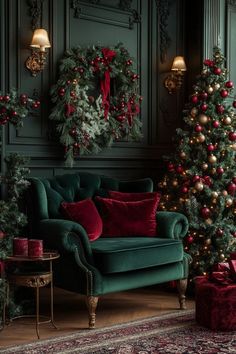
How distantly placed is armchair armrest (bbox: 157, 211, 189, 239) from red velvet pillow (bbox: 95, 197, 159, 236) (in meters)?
0.06

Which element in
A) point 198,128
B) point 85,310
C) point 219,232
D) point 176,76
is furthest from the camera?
point 176,76

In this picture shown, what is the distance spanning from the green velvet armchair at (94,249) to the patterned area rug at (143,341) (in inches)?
9.9

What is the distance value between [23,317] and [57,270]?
1.44 ft

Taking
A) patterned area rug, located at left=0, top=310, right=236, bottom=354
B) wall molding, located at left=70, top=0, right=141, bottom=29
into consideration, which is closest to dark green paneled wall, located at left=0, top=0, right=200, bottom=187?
wall molding, located at left=70, top=0, right=141, bottom=29

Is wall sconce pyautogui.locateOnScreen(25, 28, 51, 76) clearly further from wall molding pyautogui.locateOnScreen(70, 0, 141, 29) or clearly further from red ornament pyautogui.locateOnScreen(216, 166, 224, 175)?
red ornament pyautogui.locateOnScreen(216, 166, 224, 175)

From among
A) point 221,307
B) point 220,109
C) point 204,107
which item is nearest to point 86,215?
point 221,307

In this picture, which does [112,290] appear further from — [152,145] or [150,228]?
[152,145]

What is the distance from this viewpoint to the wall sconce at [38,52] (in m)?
4.68

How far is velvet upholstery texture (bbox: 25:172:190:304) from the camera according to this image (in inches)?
159

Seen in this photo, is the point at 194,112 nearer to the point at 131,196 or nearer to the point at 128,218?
the point at 131,196

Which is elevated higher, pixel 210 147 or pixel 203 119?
pixel 203 119

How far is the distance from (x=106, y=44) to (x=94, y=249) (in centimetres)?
222

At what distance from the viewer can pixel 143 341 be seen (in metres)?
3.71

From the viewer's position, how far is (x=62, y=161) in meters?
5.14
